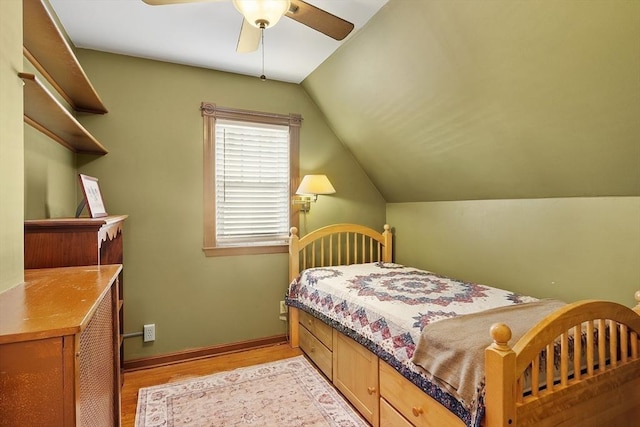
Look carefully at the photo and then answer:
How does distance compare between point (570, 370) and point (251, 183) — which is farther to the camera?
point (251, 183)

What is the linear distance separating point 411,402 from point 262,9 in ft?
6.13

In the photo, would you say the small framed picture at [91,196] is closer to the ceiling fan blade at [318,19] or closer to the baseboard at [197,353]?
the baseboard at [197,353]

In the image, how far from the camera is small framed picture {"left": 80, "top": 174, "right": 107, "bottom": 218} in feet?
6.51

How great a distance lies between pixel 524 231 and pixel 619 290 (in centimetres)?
63

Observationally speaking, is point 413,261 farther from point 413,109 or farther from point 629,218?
point 629,218

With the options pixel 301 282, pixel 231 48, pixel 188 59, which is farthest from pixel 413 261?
pixel 188 59

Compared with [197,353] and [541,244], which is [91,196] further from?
[541,244]

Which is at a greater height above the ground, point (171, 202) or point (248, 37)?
point (248, 37)

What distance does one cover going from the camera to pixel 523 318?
1.66 meters

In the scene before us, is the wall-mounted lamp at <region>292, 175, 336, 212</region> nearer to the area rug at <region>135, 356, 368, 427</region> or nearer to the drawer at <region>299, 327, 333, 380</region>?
the drawer at <region>299, 327, 333, 380</region>

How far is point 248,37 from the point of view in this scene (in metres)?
1.85

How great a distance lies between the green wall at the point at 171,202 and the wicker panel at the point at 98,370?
144 cm

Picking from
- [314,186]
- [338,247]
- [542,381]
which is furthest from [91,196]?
[542,381]

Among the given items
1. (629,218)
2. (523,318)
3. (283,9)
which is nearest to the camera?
(283,9)
